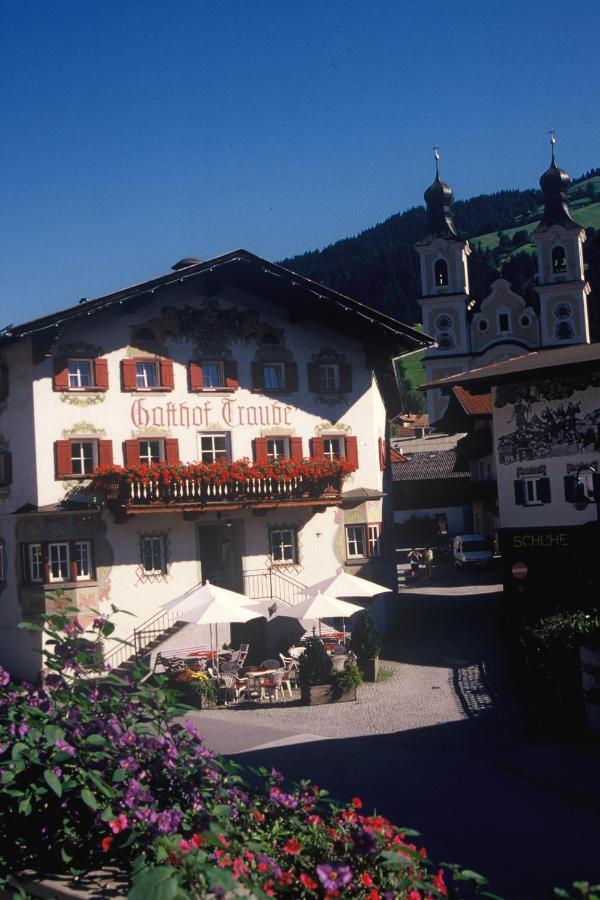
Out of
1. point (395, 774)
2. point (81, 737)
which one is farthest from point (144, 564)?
point (81, 737)

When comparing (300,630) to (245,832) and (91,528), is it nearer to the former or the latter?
(91,528)

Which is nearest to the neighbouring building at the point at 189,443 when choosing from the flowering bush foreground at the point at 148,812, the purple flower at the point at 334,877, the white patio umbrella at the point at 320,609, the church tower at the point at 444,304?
the white patio umbrella at the point at 320,609

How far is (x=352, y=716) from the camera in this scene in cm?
1958

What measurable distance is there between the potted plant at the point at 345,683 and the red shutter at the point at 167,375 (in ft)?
33.0

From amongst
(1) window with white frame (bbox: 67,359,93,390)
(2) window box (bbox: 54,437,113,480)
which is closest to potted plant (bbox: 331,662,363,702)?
(2) window box (bbox: 54,437,113,480)

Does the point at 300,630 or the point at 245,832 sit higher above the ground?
the point at 245,832

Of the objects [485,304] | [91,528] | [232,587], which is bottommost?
[232,587]

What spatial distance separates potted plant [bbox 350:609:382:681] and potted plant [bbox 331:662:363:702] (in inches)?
87.1

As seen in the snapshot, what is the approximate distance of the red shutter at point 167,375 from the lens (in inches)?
1078

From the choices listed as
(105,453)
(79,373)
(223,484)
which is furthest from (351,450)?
(79,373)

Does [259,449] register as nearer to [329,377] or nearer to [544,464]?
[329,377]

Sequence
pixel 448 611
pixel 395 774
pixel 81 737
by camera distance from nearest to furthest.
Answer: pixel 81 737 < pixel 395 774 < pixel 448 611

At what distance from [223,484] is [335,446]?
14.1 ft

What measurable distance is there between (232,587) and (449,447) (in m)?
47.7
